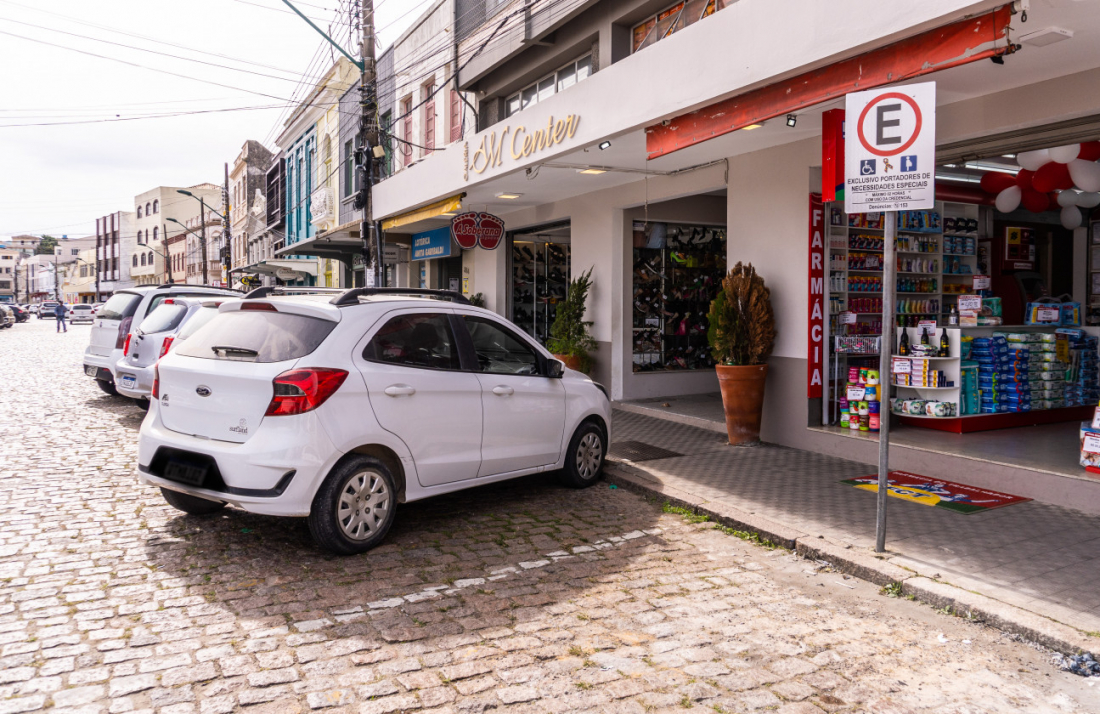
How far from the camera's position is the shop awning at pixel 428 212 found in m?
13.4

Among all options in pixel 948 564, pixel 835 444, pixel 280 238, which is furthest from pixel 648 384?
pixel 280 238

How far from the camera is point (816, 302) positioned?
8.88 metres

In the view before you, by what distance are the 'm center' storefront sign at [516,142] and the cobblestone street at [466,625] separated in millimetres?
5182

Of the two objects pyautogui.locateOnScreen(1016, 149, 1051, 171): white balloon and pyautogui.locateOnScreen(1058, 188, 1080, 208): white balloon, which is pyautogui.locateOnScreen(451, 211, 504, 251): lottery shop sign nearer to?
pyautogui.locateOnScreen(1016, 149, 1051, 171): white balloon

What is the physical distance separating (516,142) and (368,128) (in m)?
6.12

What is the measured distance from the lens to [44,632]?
393cm

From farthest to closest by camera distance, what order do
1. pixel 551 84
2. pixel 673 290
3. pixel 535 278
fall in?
pixel 535 278, pixel 551 84, pixel 673 290

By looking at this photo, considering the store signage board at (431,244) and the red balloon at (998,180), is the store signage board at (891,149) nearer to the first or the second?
the red balloon at (998,180)

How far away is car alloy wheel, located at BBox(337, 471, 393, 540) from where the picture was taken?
507 cm

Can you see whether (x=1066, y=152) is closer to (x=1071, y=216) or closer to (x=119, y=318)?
(x=1071, y=216)

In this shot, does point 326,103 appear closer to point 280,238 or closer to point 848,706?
point 280,238

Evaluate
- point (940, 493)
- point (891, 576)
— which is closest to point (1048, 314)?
point (940, 493)

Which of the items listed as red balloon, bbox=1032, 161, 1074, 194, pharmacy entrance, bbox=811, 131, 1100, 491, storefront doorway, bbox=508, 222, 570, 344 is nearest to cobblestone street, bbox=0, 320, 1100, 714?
pharmacy entrance, bbox=811, 131, 1100, 491

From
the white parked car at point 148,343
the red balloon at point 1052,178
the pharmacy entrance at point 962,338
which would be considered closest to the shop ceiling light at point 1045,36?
the pharmacy entrance at point 962,338
